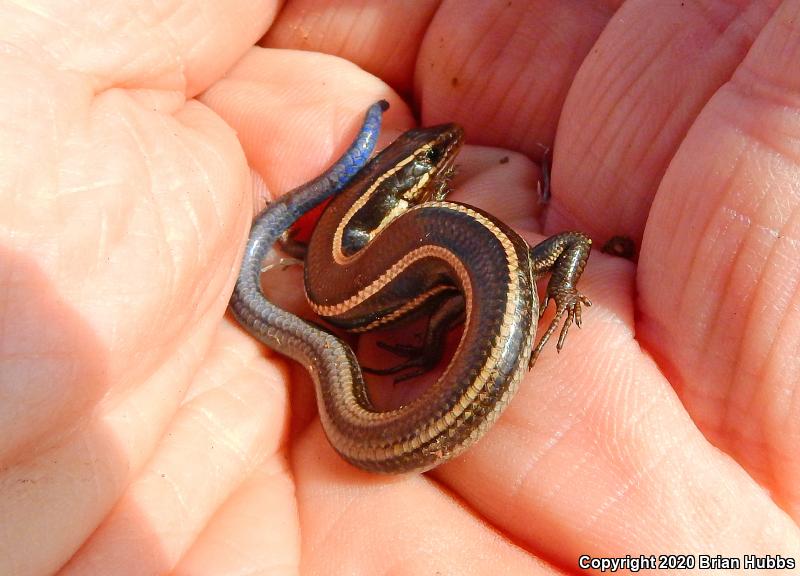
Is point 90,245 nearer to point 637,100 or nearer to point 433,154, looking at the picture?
point 433,154

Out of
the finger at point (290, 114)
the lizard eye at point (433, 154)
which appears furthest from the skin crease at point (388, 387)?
the lizard eye at point (433, 154)

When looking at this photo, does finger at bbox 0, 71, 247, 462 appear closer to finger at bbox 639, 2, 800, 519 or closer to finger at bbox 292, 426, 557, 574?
finger at bbox 292, 426, 557, 574

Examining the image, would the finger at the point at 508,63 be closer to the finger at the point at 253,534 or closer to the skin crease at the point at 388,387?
the skin crease at the point at 388,387

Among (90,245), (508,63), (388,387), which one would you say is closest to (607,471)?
(388,387)

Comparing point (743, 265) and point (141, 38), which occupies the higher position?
point (743, 265)

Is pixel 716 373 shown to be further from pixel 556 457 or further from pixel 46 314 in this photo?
pixel 46 314

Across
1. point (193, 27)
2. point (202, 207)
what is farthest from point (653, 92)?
point (193, 27)
